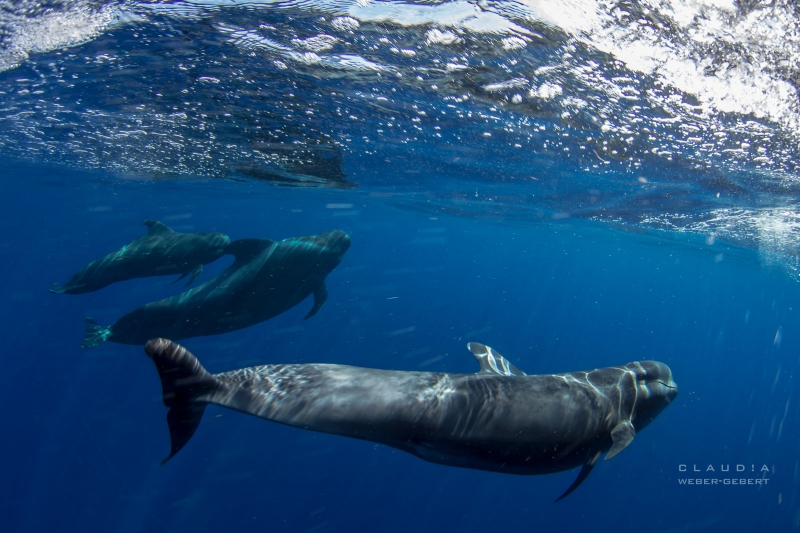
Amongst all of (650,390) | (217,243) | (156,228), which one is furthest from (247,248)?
(650,390)

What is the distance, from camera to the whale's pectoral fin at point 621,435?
538 centimetres

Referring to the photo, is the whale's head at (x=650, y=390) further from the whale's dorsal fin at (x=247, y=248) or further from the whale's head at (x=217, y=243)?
the whale's head at (x=217, y=243)

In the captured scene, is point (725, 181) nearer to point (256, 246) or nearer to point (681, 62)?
point (681, 62)

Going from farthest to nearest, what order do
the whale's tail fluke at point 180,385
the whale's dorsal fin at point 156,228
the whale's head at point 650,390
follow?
the whale's dorsal fin at point 156,228
the whale's head at point 650,390
the whale's tail fluke at point 180,385

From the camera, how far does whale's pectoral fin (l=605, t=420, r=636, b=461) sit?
5384 millimetres

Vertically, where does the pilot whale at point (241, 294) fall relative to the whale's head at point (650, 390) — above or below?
below

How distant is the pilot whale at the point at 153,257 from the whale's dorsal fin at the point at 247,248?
605mm

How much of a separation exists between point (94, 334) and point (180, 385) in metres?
8.50

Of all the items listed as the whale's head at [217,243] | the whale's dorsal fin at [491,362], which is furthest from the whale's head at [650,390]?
the whale's head at [217,243]

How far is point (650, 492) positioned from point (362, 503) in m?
A: 20.5

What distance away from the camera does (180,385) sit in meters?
4.97

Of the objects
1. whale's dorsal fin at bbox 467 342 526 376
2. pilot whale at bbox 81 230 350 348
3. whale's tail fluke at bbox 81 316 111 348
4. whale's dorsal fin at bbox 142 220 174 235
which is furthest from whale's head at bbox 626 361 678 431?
whale's tail fluke at bbox 81 316 111 348

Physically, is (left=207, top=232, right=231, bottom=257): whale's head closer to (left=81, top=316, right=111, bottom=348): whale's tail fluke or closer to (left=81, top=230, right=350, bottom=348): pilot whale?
(left=81, top=230, right=350, bottom=348): pilot whale

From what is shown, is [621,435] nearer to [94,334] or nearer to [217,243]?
[217,243]
